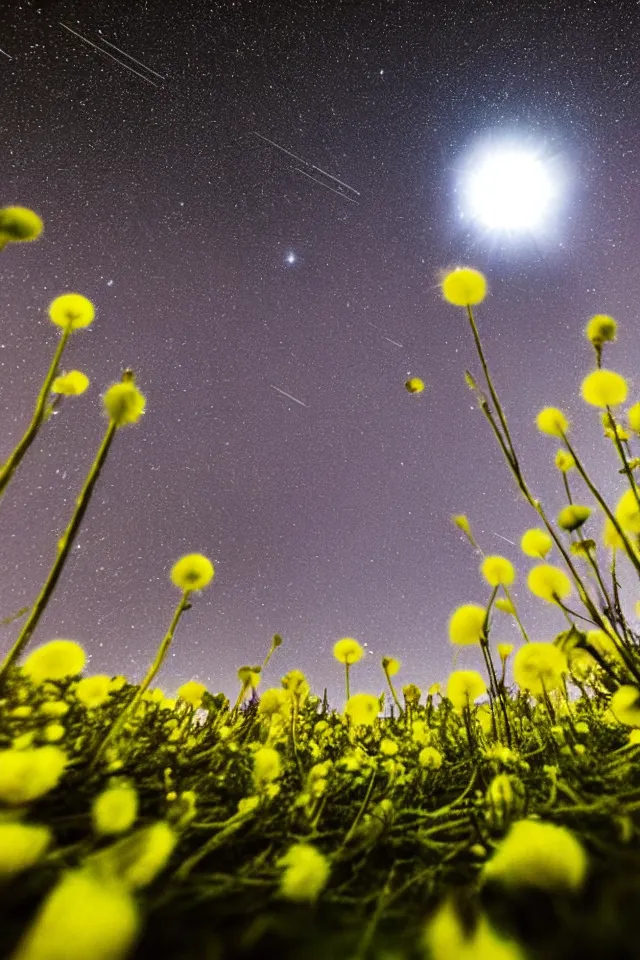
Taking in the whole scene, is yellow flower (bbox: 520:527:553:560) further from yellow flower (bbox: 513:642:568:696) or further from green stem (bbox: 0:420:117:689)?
green stem (bbox: 0:420:117:689)

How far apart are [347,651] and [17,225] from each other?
7.29ft

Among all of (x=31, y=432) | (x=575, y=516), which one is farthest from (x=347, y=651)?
(x=31, y=432)

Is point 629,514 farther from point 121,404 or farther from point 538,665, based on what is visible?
point 121,404

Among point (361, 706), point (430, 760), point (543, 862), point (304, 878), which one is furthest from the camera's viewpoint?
point (361, 706)

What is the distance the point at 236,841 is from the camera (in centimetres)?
94

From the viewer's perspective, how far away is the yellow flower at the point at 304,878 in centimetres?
62

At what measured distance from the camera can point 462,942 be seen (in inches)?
16.7

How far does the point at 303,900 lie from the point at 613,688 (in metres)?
1.47

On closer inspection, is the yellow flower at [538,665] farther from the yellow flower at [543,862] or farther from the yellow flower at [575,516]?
the yellow flower at [543,862]

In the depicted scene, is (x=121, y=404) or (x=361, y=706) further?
(x=361, y=706)

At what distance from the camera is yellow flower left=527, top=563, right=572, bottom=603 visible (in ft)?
4.69

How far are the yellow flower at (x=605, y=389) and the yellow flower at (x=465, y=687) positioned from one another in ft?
3.63

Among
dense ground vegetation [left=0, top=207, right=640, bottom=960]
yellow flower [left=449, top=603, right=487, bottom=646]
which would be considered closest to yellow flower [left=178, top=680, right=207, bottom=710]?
dense ground vegetation [left=0, top=207, right=640, bottom=960]

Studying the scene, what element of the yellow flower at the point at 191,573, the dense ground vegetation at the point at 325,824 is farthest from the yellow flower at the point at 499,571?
the yellow flower at the point at 191,573
